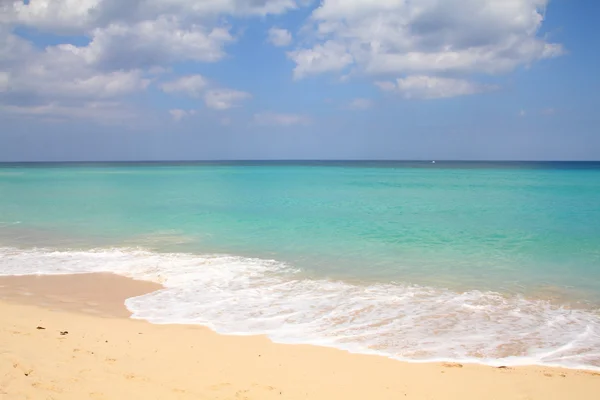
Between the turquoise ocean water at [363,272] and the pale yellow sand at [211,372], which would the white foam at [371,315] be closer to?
the turquoise ocean water at [363,272]

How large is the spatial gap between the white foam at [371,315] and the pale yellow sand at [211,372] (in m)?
0.49

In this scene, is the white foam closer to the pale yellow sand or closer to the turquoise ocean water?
the turquoise ocean water

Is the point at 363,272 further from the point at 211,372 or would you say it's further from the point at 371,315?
the point at 211,372

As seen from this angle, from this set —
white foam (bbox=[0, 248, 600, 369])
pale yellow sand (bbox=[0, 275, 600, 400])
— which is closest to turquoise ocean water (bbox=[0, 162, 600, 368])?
white foam (bbox=[0, 248, 600, 369])

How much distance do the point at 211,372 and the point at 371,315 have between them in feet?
11.4

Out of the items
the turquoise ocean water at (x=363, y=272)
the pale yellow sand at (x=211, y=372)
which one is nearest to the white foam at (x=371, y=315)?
the turquoise ocean water at (x=363, y=272)

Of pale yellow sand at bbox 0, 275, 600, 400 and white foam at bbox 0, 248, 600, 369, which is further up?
pale yellow sand at bbox 0, 275, 600, 400

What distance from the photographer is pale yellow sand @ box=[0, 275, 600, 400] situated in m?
4.92

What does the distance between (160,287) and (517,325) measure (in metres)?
7.27

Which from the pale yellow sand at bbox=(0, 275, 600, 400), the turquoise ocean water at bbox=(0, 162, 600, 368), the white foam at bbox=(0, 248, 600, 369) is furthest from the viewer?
the turquoise ocean water at bbox=(0, 162, 600, 368)

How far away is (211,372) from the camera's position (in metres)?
5.52

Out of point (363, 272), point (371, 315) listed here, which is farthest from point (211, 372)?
point (363, 272)

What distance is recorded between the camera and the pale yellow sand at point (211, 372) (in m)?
4.92

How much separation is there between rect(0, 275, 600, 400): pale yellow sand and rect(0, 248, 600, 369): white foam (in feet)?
1.60
